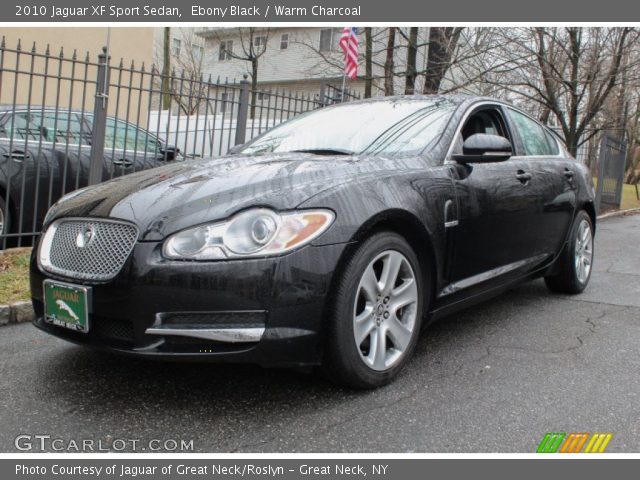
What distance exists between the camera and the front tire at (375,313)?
2.68m

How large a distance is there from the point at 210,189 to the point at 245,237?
0.36 metres

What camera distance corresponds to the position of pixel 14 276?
15.9 feet

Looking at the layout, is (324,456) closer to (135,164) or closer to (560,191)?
(560,191)

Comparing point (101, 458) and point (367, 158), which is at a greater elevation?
point (367, 158)

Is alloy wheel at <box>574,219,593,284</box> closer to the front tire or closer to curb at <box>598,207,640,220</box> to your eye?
the front tire

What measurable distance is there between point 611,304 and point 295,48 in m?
27.7

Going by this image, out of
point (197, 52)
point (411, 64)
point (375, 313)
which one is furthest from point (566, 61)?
point (197, 52)

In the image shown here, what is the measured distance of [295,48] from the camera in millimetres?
30516

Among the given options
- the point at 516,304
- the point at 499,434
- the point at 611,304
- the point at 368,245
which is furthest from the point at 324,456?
the point at 611,304

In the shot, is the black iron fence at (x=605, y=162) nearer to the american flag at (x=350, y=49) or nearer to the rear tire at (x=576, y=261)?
the american flag at (x=350, y=49)

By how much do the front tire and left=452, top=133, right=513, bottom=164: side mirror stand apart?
2.56 feet

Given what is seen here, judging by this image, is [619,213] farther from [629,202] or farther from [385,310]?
[385,310]

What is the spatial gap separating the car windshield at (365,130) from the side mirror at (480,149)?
0.19 metres

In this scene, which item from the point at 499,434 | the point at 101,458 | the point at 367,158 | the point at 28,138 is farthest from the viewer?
the point at 28,138
